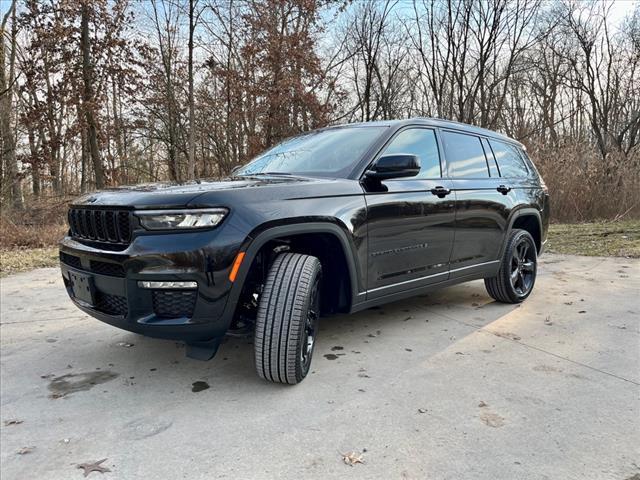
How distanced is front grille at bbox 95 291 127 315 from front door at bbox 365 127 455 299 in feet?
4.89

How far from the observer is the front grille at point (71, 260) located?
2.70 m

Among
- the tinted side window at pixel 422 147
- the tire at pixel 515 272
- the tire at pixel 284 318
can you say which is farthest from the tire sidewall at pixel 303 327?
the tire at pixel 515 272

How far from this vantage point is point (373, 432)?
214 centimetres

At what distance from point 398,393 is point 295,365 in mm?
596

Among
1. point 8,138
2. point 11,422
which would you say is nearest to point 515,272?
point 11,422

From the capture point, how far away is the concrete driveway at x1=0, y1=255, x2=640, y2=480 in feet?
6.32

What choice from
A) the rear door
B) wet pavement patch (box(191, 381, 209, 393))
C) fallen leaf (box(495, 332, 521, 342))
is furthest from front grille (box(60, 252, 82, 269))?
fallen leaf (box(495, 332, 521, 342))

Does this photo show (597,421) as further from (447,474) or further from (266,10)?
(266,10)

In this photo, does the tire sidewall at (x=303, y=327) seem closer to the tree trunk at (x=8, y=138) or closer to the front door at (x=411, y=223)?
the front door at (x=411, y=223)

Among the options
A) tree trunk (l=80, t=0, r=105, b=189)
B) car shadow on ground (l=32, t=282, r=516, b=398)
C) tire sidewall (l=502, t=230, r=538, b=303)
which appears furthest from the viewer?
tree trunk (l=80, t=0, r=105, b=189)

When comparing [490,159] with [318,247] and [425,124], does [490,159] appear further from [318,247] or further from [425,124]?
→ [318,247]

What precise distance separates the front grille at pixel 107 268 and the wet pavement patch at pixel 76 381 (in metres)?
0.76

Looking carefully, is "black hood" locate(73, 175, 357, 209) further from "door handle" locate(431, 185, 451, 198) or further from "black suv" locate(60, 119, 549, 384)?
"door handle" locate(431, 185, 451, 198)

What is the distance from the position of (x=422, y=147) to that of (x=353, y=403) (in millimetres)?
2045
